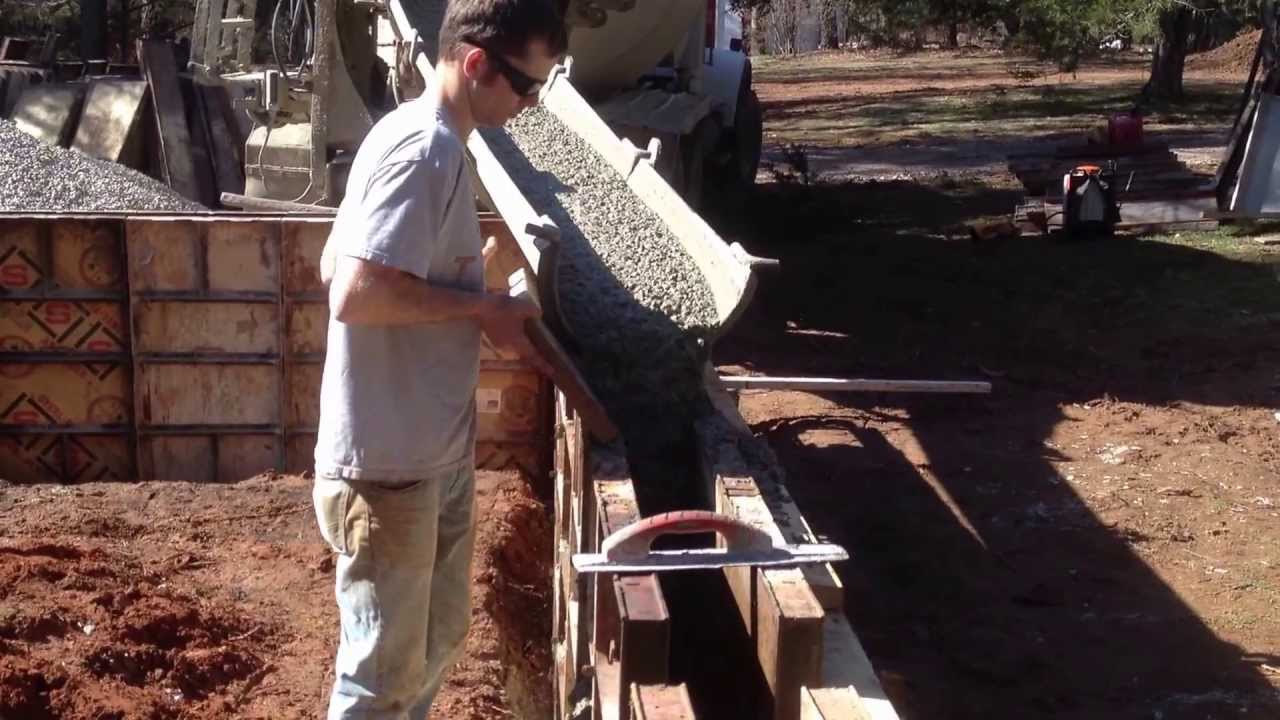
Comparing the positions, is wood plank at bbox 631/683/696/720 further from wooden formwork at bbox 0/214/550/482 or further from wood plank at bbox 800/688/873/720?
wooden formwork at bbox 0/214/550/482

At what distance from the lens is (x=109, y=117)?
15758 mm

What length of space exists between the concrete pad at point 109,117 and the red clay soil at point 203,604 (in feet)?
30.7

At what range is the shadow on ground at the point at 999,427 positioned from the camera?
18.7 ft

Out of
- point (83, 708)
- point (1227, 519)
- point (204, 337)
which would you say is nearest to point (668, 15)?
point (204, 337)

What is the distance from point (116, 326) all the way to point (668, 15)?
166 inches

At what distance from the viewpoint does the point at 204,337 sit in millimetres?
7195

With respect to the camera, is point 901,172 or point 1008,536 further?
point 901,172

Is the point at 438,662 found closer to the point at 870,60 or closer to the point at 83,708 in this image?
the point at 83,708

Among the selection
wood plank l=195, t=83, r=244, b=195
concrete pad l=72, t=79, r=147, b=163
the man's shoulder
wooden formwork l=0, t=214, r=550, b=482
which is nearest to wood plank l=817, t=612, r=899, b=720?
the man's shoulder

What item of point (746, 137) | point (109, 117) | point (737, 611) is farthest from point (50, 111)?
point (737, 611)

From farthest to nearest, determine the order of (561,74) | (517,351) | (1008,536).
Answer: (561,74), (1008,536), (517,351)

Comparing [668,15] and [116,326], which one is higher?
[668,15]

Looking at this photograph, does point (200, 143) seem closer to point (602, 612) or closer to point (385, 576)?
point (602, 612)

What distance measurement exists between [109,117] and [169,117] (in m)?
1.11
